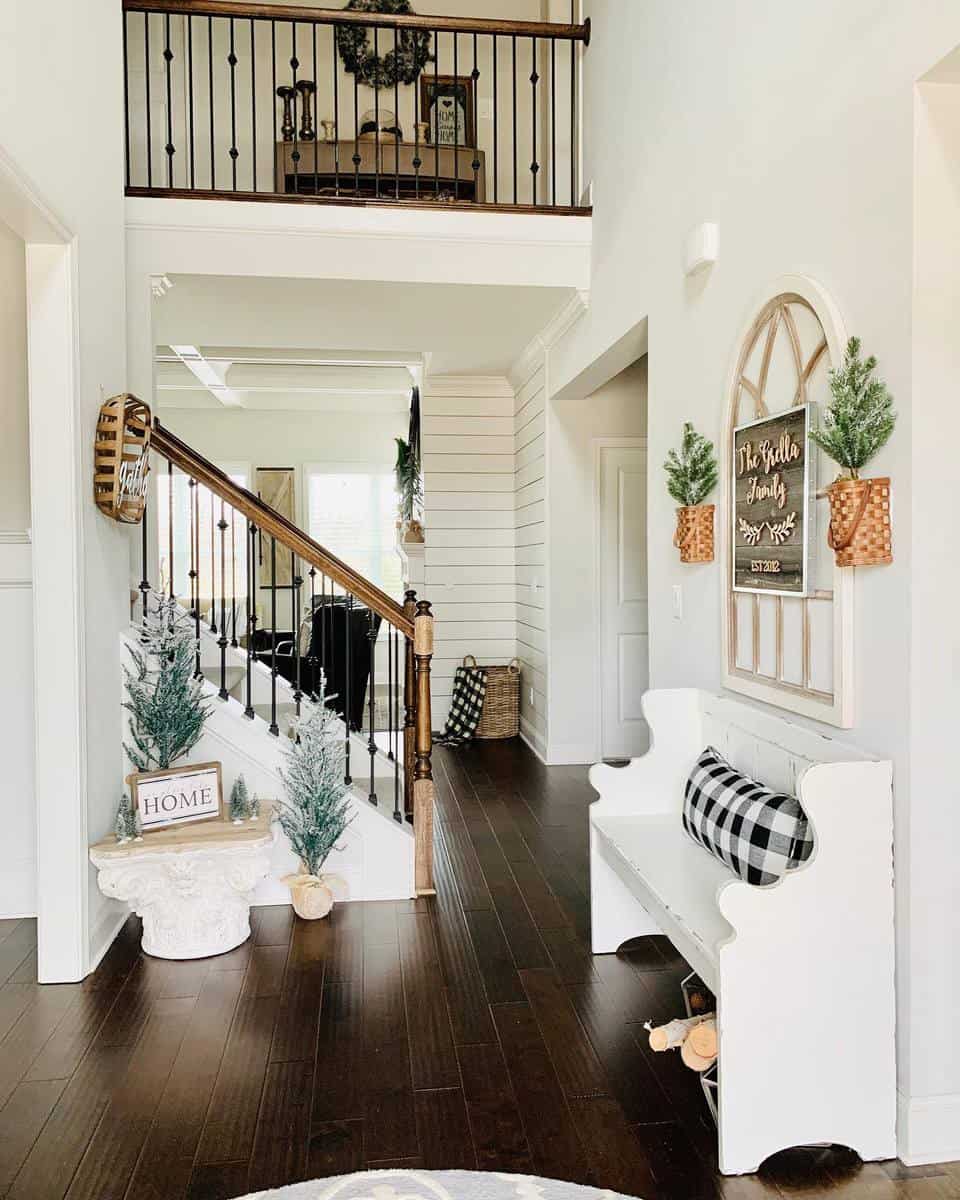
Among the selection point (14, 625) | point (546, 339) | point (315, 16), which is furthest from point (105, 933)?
point (315, 16)

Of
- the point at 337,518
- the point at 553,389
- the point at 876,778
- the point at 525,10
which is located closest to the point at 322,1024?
the point at 876,778

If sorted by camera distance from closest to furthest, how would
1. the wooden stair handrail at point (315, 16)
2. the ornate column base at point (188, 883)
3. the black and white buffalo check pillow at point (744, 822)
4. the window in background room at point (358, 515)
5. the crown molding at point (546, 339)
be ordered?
the black and white buffalo check pillow at point (744, 822) → the ornate column base at point (188, 883) → the wooden stair handrail at point (315, 16) → the crown molding at point (546, 339) → the window in background room at point (358, 515)

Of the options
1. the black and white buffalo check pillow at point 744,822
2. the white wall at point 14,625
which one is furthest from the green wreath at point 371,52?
the black and white buffalo check pillow at point 744,822

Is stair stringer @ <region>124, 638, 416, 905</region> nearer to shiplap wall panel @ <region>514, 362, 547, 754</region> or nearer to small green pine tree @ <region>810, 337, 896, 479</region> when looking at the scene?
small green pine tree @ <region>810, 337, 896, 479</region>

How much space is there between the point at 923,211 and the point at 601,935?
2.31 meters

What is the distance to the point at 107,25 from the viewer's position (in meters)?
3.36

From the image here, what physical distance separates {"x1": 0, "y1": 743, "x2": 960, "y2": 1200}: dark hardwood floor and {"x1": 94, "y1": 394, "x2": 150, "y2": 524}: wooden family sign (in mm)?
1542

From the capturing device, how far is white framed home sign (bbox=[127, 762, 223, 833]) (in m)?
3.18

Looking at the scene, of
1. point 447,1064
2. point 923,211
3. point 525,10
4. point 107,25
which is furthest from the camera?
point 525,10

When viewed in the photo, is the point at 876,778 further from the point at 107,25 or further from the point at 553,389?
the point at 553,389

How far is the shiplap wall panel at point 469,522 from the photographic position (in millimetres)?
6996

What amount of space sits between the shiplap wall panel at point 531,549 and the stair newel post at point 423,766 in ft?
7.87

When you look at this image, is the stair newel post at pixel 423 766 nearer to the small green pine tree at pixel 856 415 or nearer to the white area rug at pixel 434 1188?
the white area rug at pixel 434 1188

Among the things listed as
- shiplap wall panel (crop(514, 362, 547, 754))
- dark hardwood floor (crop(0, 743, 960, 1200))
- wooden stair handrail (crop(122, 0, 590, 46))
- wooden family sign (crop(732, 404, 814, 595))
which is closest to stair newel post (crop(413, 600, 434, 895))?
dark hardwood floor (crop(0, 743, 960, 1200))
